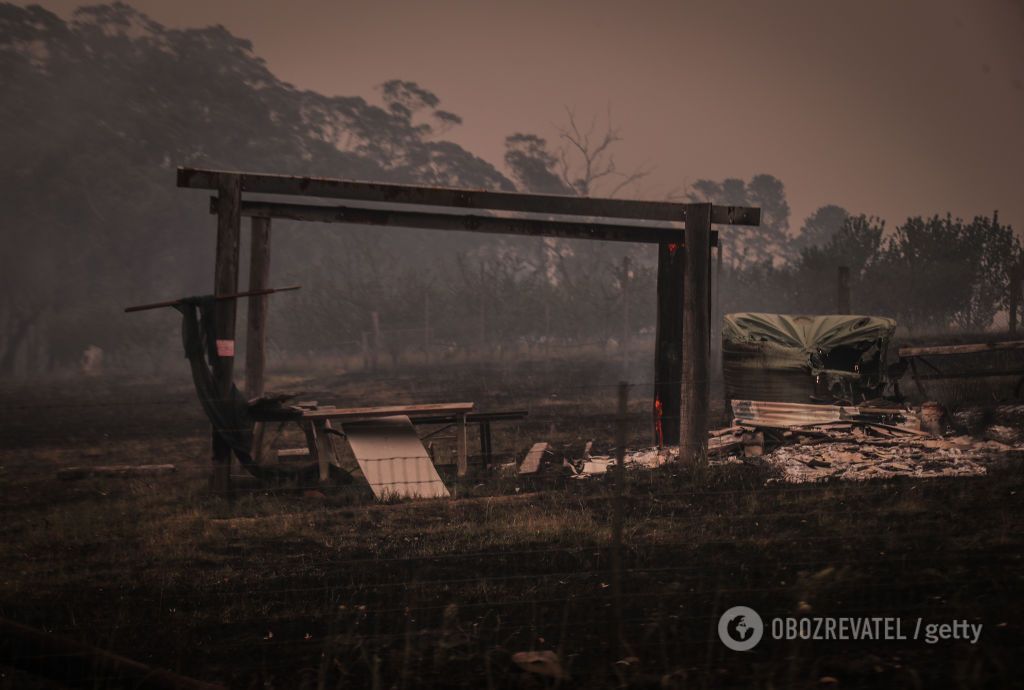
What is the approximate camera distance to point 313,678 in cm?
448

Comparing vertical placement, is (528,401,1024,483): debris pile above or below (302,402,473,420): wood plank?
below

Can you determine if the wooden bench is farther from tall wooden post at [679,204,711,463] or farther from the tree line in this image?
the tree line

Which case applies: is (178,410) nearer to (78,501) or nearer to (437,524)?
(78,501)

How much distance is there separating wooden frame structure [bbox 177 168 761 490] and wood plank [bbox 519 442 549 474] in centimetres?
157

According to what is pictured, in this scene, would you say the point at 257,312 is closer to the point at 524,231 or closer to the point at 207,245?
the point at 524,231

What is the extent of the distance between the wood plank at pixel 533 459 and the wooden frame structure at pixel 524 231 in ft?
5.14

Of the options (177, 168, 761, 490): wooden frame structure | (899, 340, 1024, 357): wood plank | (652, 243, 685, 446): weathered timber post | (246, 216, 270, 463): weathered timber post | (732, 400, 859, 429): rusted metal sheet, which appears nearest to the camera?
(177, 168, 761, 490): wooden frame structure

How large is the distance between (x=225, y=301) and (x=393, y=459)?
241 cm

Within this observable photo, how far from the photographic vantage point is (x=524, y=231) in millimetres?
10945

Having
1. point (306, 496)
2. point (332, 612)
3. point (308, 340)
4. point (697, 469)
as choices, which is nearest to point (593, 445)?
point (697, 469)

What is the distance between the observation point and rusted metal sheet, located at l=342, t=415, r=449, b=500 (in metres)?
9.41

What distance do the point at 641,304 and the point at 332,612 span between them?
39.8 metres

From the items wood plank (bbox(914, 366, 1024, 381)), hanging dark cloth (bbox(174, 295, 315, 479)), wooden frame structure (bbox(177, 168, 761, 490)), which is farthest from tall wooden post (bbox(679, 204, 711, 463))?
wood plank (bbox(914, 366, 1024, 381))

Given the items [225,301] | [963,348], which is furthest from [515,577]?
[963,348]
